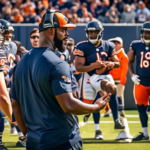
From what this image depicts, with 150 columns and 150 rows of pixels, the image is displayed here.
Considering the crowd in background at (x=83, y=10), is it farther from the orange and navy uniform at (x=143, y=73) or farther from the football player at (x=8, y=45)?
the football player at (x=8, y=45)

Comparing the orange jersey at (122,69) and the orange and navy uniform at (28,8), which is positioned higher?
the orange and navy uniform at (28,8)

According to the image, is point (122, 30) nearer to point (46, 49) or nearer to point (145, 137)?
point (145, 137)

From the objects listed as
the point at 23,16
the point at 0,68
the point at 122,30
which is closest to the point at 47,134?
the point at 0,68

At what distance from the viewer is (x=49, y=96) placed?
7.11ft

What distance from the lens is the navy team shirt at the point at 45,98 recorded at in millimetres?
2098

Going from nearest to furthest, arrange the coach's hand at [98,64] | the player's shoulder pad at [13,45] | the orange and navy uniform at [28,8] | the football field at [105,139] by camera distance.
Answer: the football field at [105,139] → the coach's hand at [98,64] → the player's shoulder pad at [13,45] → the orange and navy uniform at [28,8]

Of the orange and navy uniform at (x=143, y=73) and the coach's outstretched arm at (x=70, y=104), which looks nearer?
the coach's outstretched arm at (x=70, y=104)

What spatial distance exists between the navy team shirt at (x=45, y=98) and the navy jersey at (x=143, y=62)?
11.7 ft

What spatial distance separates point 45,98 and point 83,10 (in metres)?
10.6

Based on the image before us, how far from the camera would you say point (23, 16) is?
12.3 meters

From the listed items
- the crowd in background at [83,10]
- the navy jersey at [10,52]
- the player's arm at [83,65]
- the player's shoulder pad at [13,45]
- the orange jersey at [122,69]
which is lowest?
the orange jersey at [122,69]

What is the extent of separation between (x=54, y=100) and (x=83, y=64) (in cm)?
346

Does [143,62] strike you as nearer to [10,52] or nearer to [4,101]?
[10,52]

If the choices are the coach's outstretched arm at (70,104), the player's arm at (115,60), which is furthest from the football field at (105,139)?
the coach's outstretched arm at (70,104)
